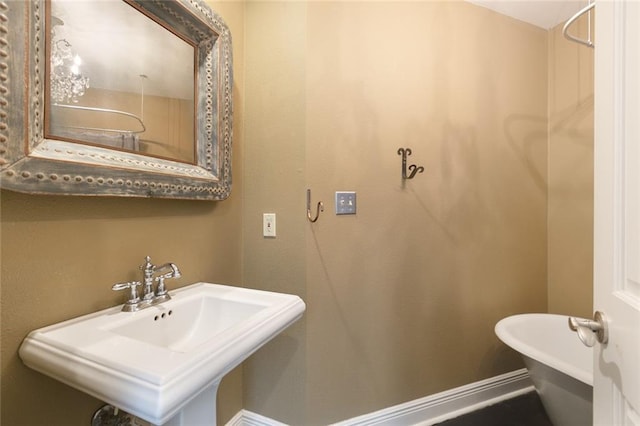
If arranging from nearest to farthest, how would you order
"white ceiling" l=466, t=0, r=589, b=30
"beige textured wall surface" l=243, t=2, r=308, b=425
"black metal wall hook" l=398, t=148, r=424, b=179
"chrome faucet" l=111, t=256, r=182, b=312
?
"chrome faucet" l=111, t=256, r=182, b=312, "beige textured wall surface" l=243, t=2, r=308, b=425, "black metal wall hook" l=398, t=148, r=424, b=179, "white ceiling" l=466, t=0, r=589, b=30

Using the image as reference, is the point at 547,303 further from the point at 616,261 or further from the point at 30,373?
the point at 30,373

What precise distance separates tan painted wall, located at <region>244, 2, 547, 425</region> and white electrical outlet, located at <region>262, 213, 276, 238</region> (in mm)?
34

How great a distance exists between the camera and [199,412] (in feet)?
A: 2.46

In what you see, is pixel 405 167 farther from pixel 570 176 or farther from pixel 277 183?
pixel 570 176

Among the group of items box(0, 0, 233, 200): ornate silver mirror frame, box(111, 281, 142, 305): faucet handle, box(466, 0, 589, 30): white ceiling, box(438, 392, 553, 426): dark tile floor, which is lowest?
box(438, 392, 553, 426): dark tile floor

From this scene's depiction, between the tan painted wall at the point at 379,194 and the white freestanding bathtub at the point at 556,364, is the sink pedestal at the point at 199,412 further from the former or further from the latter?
the white freestanding bathtub at the point at 556,364

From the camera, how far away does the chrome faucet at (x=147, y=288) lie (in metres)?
0.80

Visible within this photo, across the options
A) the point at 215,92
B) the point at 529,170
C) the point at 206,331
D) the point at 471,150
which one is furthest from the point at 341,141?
the point at 529,170

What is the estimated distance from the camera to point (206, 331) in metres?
0.94

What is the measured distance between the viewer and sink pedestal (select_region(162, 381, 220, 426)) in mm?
699

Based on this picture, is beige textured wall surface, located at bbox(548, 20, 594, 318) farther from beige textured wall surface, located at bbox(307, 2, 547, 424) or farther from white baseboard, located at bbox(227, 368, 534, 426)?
white baseboard, located at bbox(227, 368, 534, 426)

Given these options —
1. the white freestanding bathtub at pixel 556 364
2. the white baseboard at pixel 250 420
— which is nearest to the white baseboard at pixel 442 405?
the white baseboard at pixel 250 420

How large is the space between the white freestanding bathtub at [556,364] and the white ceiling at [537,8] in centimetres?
188

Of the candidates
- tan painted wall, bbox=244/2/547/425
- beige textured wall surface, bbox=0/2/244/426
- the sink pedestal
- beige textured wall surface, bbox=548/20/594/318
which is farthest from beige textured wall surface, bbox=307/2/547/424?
beige textured wall surface, bbox=0/2/244/426
